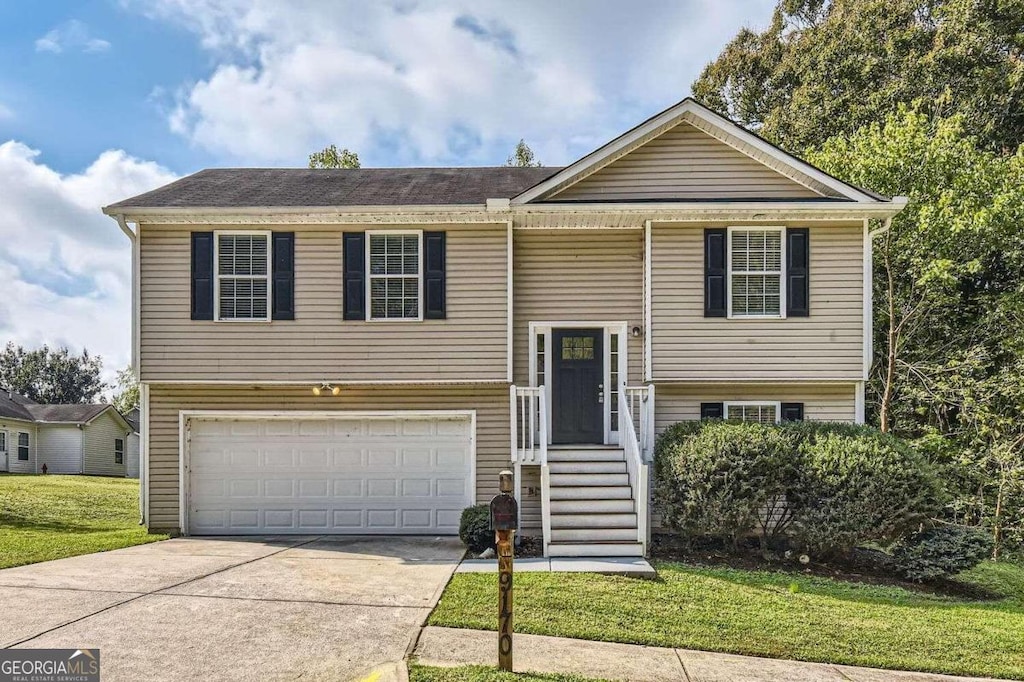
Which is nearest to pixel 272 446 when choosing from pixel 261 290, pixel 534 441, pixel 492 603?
pixel 261 290

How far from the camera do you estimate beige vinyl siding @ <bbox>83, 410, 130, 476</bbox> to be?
29562 mm

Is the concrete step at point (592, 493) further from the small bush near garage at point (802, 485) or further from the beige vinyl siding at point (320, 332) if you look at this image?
the beige vinyl siding at point (320, 332)

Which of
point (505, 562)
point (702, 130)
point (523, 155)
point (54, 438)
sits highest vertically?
point (523, 155)

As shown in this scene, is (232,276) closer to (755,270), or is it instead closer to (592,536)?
(592,536)

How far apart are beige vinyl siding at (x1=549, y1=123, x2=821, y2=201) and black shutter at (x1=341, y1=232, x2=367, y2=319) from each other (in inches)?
127

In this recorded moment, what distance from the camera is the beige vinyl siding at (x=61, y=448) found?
29156 millimetres

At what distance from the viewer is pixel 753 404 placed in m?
10.5

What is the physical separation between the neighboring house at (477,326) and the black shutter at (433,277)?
43mm

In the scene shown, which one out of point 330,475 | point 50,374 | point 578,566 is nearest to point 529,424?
→ point 578,566

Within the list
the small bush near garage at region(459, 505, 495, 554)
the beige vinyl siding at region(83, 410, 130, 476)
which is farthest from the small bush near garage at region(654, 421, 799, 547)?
the beige vinyl siding at region(83, 410, 130, 476)

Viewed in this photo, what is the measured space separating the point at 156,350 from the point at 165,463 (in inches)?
71.4

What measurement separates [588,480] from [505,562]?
4.88 metres

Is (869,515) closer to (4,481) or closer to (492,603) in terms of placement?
(492,603)

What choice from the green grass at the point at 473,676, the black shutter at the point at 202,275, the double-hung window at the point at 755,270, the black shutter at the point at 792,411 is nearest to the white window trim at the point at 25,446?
the black shutter at the point at 202,275
